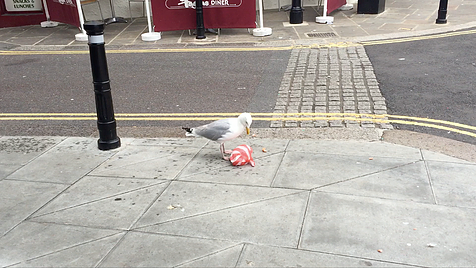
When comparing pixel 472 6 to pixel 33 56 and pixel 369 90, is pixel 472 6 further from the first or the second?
pixel 33 56

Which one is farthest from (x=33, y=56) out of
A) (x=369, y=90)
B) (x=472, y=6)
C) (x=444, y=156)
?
(x=472, y=6)

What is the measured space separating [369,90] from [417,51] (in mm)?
3038

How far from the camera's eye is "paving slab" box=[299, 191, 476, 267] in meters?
3.38

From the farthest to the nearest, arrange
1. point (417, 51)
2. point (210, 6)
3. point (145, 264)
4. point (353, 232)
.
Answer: point (210, 6) < point (417, 51) < point (353, 232) < point (145, 264)

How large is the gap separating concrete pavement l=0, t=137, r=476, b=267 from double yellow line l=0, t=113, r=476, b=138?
95cm

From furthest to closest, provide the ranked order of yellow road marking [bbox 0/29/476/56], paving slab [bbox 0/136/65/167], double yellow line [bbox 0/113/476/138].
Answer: yellow road marking [bbox 0/29/476/56] → double yellow line [bbox 0/113/476/138] → paving slab [bbox 0/136/65/167]

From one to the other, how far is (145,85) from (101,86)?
9.88 feet

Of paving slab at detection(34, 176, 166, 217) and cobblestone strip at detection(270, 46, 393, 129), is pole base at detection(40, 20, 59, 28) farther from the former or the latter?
paving slab at detection(34, 176, 166, 217)

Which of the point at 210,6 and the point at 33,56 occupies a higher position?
the point at 210,6

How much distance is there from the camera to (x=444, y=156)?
5.07 metres

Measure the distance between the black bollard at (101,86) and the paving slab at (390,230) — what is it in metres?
2.64

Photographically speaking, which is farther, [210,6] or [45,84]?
[210,6]

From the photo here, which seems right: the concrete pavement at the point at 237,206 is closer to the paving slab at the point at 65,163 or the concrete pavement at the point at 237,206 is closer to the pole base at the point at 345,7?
the paving slab at the point at 65,163

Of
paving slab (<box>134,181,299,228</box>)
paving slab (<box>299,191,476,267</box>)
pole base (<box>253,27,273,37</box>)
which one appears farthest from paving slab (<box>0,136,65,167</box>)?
pole base (<box>253,27,273,37</box>)
